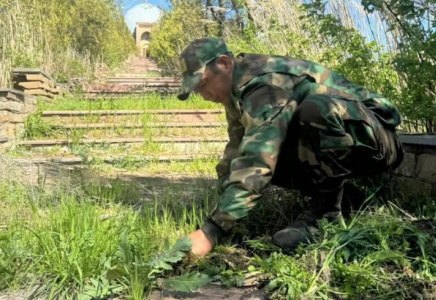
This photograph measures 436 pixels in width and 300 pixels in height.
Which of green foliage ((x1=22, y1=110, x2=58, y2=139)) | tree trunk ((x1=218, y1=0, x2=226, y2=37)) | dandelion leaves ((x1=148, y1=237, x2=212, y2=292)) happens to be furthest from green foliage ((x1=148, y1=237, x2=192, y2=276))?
tree trunk ((x1=218, y1=0, x2=226, y2=37))

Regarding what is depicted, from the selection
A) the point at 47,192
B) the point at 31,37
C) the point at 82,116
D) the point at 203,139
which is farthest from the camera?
the point at 31,37

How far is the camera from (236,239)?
180cm

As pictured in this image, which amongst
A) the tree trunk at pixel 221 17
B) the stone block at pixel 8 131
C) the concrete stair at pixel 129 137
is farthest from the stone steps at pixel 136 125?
the tree trunk at pixel 221 17

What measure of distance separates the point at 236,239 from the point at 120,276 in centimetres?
59

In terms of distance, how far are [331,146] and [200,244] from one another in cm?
59

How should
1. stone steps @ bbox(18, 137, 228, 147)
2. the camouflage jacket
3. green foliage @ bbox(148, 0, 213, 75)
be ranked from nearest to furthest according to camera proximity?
the camouflage jacket < stone steps @ bbox(18, 137, 228, 147) < green foliage @ bbox(148, 0, 213, 75)

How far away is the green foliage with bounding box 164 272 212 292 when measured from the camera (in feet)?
4.41

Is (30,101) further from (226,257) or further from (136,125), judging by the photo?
(226,257)

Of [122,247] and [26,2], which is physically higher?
[26,2]

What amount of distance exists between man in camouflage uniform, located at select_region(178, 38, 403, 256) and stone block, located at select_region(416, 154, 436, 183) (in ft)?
1.53

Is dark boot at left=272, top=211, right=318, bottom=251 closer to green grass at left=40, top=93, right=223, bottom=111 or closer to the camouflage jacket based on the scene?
the camouflage jacket

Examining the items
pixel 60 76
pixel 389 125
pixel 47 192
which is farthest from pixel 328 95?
pixel 60 76

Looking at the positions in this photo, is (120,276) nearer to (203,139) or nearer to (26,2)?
(203,139)

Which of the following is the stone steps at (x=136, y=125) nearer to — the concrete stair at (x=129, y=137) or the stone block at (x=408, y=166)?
the concrete stair at (x=129, y=137)
